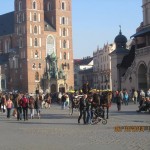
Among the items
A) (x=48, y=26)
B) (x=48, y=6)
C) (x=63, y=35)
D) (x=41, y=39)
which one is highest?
(x=48, y=6)

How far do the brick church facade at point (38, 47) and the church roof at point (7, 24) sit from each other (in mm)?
3190

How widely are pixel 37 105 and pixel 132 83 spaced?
2718cm

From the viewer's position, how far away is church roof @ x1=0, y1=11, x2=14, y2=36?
112m

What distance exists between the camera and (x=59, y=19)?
10456cm

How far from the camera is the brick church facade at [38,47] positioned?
98.7 metres

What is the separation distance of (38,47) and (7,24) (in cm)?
1773

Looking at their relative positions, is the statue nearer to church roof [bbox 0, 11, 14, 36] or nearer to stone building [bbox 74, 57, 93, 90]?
church roof [bbox 0, 11, 14, 36]

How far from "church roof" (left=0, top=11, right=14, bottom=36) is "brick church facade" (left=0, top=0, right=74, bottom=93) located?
319 cm

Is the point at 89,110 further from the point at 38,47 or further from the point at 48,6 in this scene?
the point at 48,6

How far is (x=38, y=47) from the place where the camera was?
100 metres

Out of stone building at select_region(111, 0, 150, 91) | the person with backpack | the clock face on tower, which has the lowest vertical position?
Result: the person with backpack

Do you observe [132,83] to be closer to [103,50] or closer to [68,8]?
[68,8]

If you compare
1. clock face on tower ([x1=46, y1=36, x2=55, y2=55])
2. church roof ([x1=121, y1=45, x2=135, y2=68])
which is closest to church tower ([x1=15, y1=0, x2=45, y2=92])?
clock face on tower ([x1=46, y1=36, x2=55, y2=55])

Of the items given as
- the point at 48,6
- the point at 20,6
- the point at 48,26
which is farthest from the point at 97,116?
the point at 48,6
